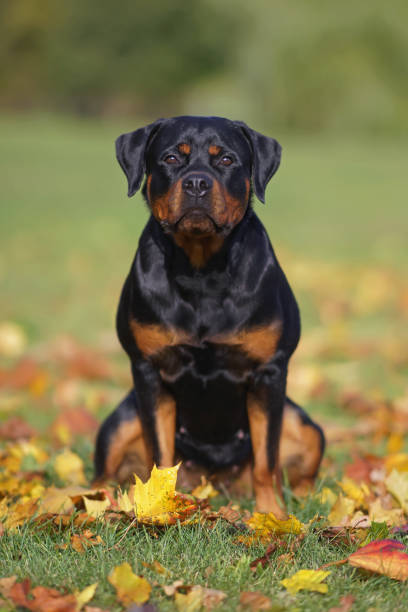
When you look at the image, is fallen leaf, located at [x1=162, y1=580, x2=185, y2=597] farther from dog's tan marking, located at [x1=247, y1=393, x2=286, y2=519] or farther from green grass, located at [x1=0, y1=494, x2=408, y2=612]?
dog's tan marking, located at [x1=247, y1=393, x2=286, y2=519]

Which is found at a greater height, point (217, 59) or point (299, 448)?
point (217, 59)

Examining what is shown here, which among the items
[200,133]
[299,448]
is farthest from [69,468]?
[200,133]

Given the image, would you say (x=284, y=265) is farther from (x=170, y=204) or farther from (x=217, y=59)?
(x=217, y=59)

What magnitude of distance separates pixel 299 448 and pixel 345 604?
1.36 meters

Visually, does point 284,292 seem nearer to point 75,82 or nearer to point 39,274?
point 39,274

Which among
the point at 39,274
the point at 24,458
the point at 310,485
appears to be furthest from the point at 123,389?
the point at 39,274

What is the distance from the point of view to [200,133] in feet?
10.6

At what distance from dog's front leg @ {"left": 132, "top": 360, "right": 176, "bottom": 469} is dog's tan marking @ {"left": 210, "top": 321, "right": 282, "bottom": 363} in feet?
1.03

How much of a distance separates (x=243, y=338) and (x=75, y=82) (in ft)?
144

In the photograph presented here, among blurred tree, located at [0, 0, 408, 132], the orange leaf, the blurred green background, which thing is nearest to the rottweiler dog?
the orange leaf

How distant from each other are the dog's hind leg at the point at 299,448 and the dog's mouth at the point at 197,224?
989mm

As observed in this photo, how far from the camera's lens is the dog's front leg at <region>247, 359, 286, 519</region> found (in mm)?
3199

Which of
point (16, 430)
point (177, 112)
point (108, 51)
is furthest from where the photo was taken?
point (108, 51)

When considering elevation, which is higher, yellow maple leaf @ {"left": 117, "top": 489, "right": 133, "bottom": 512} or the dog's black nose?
the dog's black nose
